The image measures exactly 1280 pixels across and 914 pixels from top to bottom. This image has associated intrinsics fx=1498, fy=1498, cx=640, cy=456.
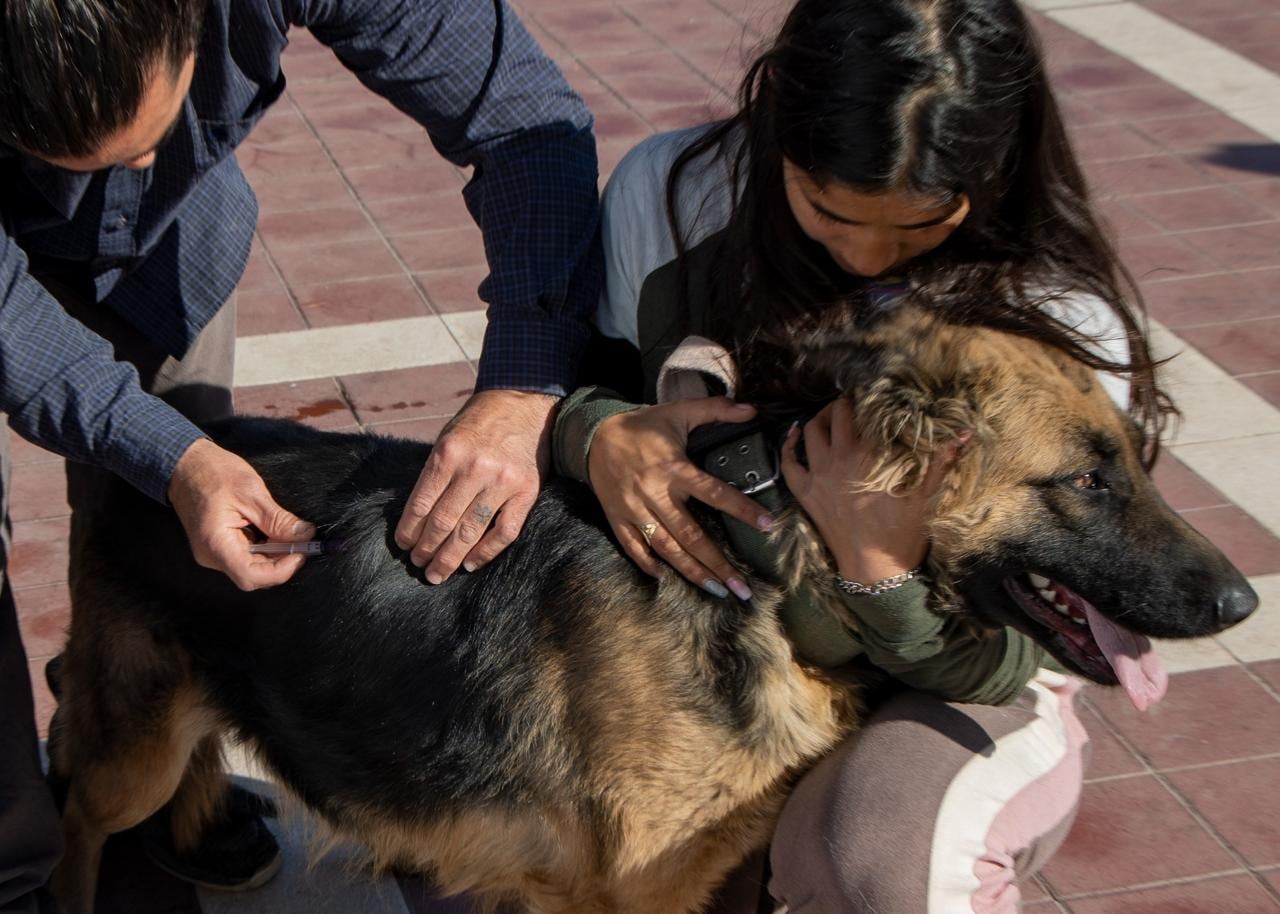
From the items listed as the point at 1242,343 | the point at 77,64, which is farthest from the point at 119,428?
the point at 1242,343

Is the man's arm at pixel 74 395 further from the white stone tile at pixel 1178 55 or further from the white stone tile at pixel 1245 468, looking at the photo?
the white stone tile at pixel 1178 55

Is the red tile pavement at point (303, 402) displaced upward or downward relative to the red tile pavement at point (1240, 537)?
downward

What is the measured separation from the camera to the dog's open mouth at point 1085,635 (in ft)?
7.86

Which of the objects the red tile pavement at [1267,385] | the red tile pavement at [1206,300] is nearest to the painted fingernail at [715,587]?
the red tile pavement at [1267,385]

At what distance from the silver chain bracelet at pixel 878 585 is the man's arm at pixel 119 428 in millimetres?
966

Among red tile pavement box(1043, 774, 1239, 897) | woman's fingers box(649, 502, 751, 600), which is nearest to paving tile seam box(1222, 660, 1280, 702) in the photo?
red tile pavement box(1043, 774, 1239, 897)

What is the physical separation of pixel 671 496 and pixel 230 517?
0.77 metres

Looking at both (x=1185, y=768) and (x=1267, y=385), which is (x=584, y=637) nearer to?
(x=1185, y=768)

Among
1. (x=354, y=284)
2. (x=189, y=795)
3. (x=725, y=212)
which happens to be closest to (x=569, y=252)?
(x=725, y=212)

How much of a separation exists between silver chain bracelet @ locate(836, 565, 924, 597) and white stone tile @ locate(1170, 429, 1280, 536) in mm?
2402

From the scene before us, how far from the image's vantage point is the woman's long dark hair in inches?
90.3

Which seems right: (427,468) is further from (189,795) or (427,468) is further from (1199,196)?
(1199,196)

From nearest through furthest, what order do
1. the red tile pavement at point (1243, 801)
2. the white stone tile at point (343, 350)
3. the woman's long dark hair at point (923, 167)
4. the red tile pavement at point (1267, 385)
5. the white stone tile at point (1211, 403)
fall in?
the woman's long dark hair at point (923, 167) → the red tile pavement at point (1243, 801) → the white stone tile at point (1211, 403) → the red tile pavement at point (1267, 385) → the white stone tile at point (343, 350)

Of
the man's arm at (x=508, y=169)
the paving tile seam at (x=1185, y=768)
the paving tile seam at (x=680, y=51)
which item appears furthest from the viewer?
the paving tile seam at (x=680, y=51)
